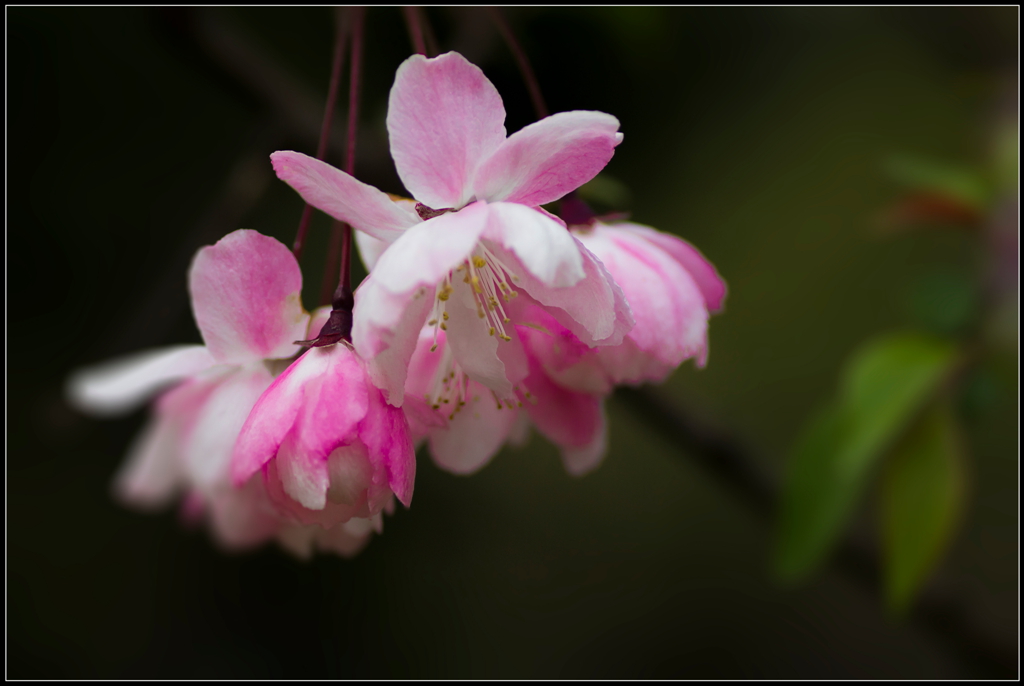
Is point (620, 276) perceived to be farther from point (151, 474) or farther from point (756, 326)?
point (756, 326)

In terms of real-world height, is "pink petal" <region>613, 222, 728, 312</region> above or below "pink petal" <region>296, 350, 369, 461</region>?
below

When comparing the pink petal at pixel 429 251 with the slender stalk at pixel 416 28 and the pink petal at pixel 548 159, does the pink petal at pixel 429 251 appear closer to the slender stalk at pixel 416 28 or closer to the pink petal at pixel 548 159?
the pink petal at pixel 548 159

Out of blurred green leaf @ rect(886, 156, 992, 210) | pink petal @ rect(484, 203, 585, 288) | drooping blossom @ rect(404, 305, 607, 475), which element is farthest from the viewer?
blurred green leaf @ rect(886, 156, 992, 210)

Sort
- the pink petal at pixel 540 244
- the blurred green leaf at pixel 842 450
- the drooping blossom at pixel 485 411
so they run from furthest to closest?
the blurred green leaf at pixel 842 450 < the drooping blossom at pixel 485 411 < the pink petal at pixel 540 244

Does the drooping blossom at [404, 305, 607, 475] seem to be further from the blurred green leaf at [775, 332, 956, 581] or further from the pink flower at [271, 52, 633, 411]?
the blurred green leaf at [775, 332, 956, 581]

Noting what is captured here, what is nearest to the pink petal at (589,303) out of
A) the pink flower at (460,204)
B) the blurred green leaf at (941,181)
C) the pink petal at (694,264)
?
the pink flower at (460,204)

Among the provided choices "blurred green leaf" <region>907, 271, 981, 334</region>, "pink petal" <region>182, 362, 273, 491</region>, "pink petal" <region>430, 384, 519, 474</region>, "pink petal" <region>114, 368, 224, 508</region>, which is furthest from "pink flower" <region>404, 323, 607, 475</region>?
"blurred green leaf" <region>907, 271, 981, 334</region>
